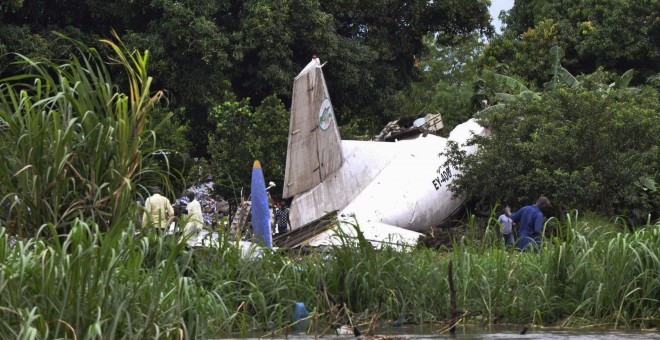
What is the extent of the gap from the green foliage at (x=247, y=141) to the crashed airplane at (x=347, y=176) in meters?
6.27

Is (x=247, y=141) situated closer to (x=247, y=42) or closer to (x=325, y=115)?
(x=247, y=42)

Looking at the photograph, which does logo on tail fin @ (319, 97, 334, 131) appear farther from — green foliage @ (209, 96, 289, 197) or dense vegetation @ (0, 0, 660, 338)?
green foliage @ (209, 96, 289, 197)

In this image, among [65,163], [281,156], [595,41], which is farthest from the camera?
[595,41]

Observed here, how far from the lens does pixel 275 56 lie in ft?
104

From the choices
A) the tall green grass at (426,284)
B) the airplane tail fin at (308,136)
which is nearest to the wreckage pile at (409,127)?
the airplane tail fin at (308,136)

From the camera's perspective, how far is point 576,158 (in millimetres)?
20828

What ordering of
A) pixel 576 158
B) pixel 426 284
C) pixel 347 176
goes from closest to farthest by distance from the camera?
1. pixel 426 284
2. pixel 576 158
3. pixel 347 176

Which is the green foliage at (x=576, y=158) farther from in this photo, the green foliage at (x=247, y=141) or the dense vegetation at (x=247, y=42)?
the dense vegetation at (x=247, y=42)

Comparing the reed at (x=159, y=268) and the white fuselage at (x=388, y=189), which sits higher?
the white fuselage at (x=388, y=189)

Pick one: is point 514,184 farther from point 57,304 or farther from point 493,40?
point 493,40

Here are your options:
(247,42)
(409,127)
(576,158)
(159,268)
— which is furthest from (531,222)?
(247,42)

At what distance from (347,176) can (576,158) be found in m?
4.34

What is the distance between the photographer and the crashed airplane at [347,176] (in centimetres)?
2039

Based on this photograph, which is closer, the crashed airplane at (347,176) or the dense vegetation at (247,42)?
the crashed airplane at (347,176)
